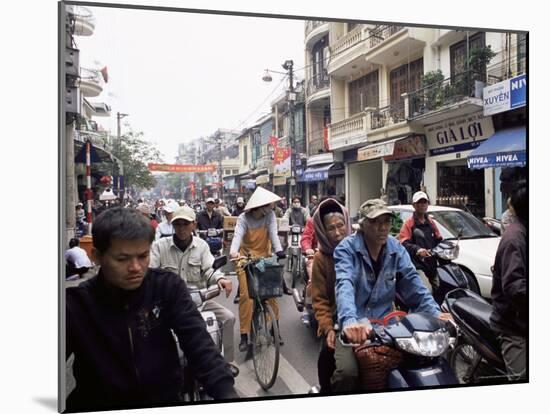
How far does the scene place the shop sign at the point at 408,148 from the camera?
322 cm

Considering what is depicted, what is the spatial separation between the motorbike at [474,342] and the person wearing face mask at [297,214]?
3.66 ft

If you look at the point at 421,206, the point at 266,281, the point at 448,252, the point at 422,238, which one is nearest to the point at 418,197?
the point at 421,206

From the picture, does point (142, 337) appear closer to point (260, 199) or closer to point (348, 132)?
point (260, 199)

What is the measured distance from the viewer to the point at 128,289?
1906 mm

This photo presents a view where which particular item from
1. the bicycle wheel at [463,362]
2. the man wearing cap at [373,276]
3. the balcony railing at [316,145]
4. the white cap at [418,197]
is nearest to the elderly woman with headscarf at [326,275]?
the man wearing cap at [373,276]

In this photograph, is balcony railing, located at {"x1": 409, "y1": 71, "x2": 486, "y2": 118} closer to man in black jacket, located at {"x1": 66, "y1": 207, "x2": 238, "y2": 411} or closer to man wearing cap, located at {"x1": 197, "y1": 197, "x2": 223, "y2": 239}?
man wearing cap, located at {"x1": 197, "y1": 197, "x2": 223, "y2": 239}

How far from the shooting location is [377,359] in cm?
216

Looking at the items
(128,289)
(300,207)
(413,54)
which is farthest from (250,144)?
(128,289)

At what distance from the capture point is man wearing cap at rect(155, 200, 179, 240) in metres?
2.68

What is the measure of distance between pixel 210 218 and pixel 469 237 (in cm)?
188

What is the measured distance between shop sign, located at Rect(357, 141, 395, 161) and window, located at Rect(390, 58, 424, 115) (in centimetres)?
26

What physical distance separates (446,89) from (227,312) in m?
2.15

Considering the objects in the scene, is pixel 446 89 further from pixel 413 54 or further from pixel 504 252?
pixel 504 252

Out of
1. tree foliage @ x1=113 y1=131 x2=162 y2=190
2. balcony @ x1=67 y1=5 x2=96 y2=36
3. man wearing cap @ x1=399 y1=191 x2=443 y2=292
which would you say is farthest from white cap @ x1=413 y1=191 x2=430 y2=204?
balcony @ x1=67 y1=5 x2=96 y2=36
